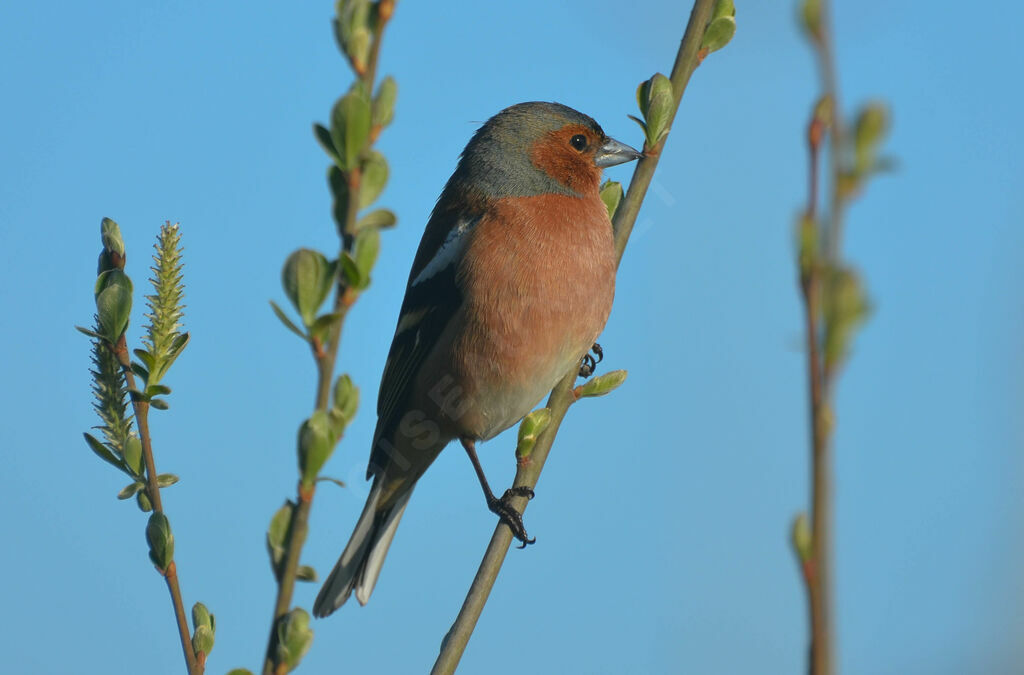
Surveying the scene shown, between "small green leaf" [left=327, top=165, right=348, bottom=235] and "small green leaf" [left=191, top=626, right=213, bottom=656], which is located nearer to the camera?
"small green leaf" [left=327, top=165, right=348, bottom=235]

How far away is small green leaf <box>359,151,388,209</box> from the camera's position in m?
1.09

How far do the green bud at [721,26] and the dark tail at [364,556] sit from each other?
2503mm

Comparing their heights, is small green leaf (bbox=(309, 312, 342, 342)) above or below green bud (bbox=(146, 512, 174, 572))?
above

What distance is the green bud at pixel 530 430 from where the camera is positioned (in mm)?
2566

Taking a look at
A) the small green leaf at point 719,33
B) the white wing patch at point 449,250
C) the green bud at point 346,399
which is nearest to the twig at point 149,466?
the green bud at point 346,399

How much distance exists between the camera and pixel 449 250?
4.40m

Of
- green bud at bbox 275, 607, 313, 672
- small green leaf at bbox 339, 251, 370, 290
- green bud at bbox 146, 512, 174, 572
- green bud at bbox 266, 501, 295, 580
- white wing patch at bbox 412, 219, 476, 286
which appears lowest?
green bud at bbox 275, 607, 313, 672

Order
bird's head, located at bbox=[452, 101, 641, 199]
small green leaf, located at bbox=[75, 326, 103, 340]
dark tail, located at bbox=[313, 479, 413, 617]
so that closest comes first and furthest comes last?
small green leaf, located at bbox=[75, 326, 103, 340] → dark tail, located at bbox=[313, 479, 413, 617] → bird's head, located at bbox=[452, 101, 641, 199]

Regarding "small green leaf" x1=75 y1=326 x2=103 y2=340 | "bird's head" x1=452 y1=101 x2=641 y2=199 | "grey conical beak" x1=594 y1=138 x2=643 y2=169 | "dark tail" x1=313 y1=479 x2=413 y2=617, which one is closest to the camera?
"small green leaf" x1=75 y1=326 x2=103 y2=340

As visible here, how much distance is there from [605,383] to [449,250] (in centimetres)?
186

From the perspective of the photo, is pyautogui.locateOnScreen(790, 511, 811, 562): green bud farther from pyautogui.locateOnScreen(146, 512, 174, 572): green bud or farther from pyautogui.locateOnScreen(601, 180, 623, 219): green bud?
pyautogui.locateOnScreen(601, 180, 623, 219): green bud

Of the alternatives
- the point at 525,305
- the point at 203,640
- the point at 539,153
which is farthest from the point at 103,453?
the point at 539,153

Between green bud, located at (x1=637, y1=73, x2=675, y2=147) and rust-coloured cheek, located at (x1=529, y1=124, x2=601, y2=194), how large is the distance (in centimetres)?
230

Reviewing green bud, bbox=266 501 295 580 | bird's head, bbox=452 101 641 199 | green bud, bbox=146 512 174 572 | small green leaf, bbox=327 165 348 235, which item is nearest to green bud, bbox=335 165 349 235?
small green leaf, bbox=327 165 348 235
